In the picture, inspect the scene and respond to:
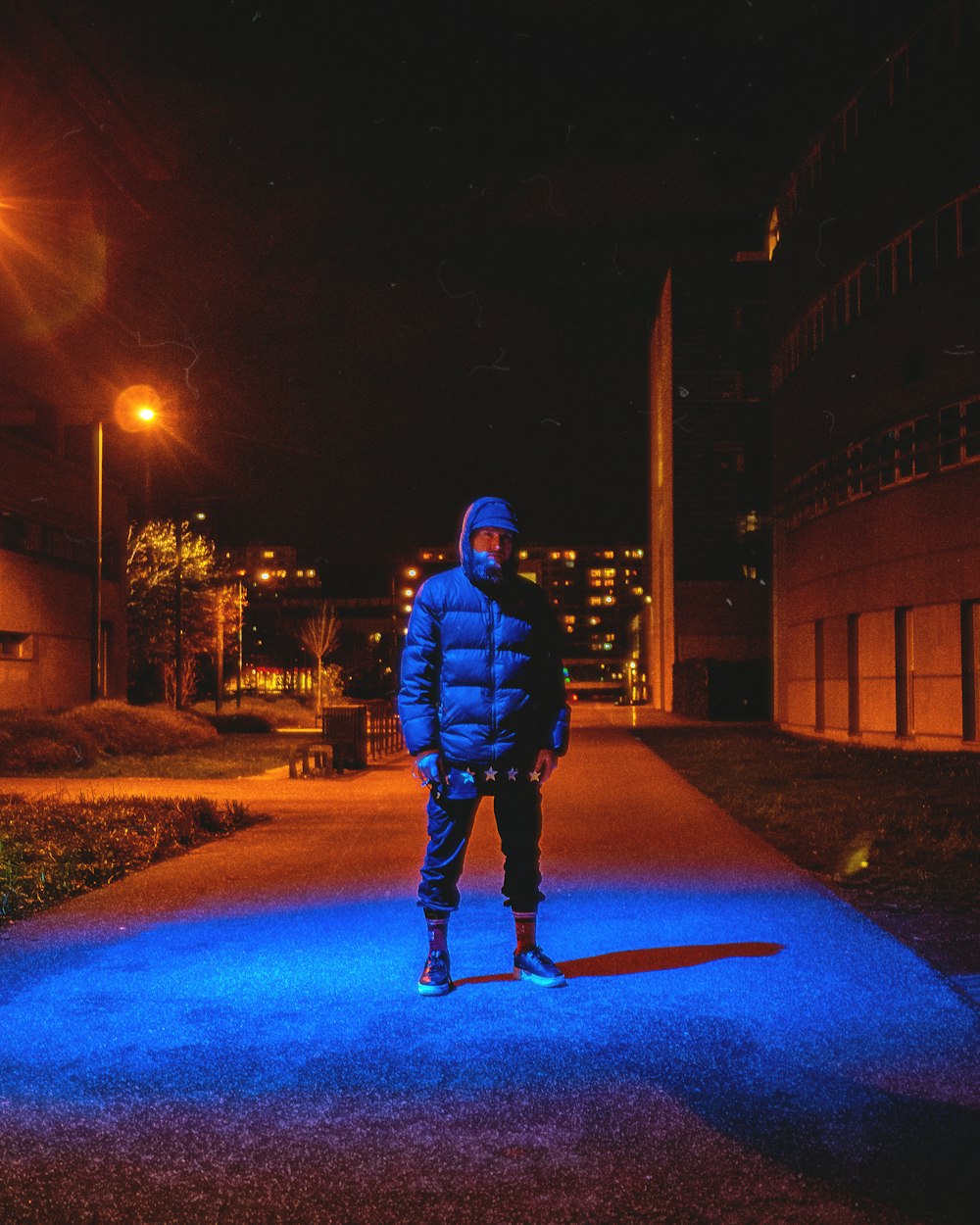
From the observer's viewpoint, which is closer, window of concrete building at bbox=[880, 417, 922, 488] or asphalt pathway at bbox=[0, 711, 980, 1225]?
asphalt pathway at bbox=[0, 711, 980, 1225]

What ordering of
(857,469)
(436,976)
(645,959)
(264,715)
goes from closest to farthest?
(436,976), (645,959), (857,469), (264,715)

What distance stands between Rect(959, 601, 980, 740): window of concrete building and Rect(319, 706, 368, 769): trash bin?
11.0 meters

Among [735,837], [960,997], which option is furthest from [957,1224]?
[735,837]

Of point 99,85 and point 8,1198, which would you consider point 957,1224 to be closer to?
point 8,1198

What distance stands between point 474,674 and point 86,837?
623 cm

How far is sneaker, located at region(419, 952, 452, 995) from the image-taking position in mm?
5223

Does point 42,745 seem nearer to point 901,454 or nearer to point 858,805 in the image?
point 858,805

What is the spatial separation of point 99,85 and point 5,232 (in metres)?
2.74

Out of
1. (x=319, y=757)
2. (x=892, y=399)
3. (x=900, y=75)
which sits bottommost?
(x=319, y=757)

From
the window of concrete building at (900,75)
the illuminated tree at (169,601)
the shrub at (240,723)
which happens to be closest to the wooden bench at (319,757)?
the shrub at (240,723)

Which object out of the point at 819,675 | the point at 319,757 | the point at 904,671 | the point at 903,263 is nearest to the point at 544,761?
the point at 319,757

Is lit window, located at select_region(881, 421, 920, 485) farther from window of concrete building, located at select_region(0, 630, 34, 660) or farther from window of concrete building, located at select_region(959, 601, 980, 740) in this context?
window of concrete building, located at select_region(0, 630, 34, 660)

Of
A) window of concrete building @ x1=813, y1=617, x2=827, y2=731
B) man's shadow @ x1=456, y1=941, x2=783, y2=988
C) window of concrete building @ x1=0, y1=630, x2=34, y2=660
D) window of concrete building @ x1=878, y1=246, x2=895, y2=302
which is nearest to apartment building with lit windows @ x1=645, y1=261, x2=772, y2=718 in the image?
window of concrete building @ x1=813, y1=617, x2=827, y2=731

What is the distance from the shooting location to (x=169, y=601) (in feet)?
142
